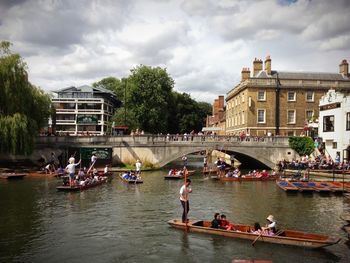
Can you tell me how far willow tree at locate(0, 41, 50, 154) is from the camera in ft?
136

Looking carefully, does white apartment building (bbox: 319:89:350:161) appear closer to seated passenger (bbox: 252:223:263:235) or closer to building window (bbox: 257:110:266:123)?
building window (bbox: 257:110:266:123)

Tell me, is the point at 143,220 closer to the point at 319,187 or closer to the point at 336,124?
the point at 319,187

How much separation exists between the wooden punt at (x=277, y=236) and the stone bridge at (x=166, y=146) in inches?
1202

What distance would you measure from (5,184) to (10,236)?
19.2 metres

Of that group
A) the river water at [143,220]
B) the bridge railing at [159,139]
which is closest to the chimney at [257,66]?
the bridge railing at [159,139]

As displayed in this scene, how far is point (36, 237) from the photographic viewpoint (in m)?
19.2

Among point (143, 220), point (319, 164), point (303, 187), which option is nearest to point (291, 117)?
point (319, 164)

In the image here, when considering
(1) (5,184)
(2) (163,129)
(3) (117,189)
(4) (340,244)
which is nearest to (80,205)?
(3) (117,189)

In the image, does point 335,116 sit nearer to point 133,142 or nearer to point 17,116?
point 133,142

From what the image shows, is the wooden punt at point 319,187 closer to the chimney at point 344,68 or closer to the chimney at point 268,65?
the chimney at point 268,65

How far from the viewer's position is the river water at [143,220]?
1666 centimetres

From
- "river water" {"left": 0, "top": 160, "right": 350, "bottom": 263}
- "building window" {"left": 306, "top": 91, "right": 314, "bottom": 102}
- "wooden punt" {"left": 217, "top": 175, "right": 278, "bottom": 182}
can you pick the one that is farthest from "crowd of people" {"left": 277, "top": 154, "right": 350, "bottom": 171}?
"building window" {"left": 306, "top": 91, "right": 314, "bottom": 102}

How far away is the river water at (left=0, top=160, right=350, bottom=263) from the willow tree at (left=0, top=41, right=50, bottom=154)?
5345mm

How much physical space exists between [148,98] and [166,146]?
825 inches
